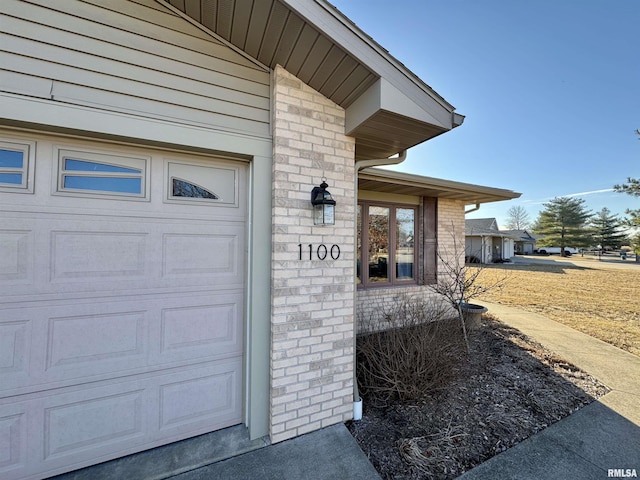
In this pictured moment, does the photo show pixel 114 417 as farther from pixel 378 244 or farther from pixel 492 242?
pixel 492 242

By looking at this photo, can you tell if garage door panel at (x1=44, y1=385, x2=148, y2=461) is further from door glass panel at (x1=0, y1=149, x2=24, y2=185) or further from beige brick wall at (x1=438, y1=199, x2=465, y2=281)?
beige brick wall at (x1=438, y1=199, x2=465, y2=281)

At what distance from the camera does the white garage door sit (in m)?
1.70

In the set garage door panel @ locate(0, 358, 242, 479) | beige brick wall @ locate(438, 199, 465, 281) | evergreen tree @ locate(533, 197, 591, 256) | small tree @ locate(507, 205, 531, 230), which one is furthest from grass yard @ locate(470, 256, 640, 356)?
small tree @ locate(507, 205, 531, 230)

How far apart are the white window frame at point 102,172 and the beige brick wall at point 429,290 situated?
4.17m

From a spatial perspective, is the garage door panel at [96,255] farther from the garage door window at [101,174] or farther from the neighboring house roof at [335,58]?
the neighboring house roof at [335,58]

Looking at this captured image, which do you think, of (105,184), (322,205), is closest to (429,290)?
(322,205)

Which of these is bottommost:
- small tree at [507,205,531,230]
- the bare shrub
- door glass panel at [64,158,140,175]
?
the bare shrub

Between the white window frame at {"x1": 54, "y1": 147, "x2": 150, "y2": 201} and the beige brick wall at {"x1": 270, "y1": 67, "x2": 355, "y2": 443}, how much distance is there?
1.04m

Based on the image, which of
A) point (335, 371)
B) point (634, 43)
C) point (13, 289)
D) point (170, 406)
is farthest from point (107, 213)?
point (634, 43)

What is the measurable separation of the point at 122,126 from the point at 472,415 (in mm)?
4018

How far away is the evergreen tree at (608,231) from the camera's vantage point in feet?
101

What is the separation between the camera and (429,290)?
5.98 metres

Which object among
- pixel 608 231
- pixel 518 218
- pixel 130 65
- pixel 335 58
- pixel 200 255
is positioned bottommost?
pixel 200 255

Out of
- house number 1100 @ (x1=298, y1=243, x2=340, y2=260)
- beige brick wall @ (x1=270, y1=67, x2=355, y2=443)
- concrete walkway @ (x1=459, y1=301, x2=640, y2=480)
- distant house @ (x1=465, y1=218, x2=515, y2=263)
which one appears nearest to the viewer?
concrete walkway @ (x1=459, y1=301, x2=640, y2=480)
